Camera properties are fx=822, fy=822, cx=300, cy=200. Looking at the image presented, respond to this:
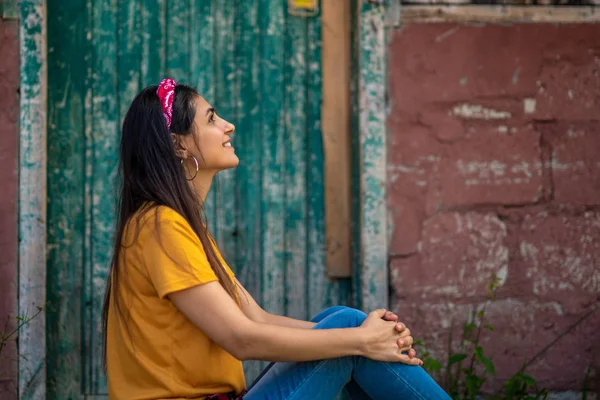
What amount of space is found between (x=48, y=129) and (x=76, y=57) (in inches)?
13.9

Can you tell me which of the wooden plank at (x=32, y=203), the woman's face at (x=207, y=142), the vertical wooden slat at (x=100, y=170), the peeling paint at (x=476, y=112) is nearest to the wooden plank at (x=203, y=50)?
the vertical wooden slat at (x=100, y=170)

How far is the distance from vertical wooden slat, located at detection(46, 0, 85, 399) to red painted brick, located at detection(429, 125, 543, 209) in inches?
64.8

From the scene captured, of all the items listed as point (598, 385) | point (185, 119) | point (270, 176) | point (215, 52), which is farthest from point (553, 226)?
point (185, 119)

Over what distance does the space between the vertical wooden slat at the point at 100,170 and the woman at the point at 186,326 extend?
1.43m

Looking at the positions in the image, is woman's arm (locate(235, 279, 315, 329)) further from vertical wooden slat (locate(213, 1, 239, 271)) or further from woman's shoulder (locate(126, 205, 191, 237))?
vertical wooden slat (locate(213, 1, 239, 271))

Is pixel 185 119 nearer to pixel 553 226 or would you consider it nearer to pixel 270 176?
pixel 270 176

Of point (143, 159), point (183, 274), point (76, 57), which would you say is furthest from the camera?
point (76, 57)

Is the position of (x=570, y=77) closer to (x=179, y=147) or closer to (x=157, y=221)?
(x=179, y=147)

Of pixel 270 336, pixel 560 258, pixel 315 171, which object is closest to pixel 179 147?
pixel 270 336

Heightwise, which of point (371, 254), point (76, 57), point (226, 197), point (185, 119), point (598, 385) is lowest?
point (598, 385)

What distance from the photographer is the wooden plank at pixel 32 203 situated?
3566mm

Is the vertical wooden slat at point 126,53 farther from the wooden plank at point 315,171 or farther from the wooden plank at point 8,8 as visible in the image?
the wooden plank at point 315,171

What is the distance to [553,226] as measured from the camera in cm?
379

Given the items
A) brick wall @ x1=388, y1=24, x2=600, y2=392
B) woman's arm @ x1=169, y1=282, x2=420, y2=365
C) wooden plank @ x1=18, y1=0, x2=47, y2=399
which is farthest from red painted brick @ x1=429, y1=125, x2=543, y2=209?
wooden plank @ x1=18, y1=0, x2=47, y2=399
